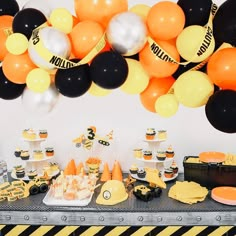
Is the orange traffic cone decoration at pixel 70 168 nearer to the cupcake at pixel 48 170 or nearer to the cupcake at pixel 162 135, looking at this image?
the cupcake at pixel 48 170

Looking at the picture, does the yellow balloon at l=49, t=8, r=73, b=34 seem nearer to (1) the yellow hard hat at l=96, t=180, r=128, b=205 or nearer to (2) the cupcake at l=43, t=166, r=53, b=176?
(1) the yellow hard hat at l=96, t=180, r=128, b=205

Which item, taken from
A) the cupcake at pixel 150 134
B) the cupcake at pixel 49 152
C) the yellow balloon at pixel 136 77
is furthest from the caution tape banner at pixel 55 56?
the cupcake at pixel 49 152

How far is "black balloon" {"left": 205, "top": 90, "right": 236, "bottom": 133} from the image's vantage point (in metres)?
0.92

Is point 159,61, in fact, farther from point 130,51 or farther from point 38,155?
point 38,155

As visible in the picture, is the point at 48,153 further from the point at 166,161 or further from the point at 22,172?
the point at 166,161

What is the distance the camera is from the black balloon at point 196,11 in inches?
39.7

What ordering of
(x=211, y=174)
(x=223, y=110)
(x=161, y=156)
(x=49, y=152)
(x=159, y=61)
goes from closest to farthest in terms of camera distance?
(x=223, y=110) → (x=159, y=61) → (x=211, y=174) → (x=161, y=156) → (x=49, y=152)

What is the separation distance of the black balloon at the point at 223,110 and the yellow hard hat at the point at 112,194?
1.08 meters

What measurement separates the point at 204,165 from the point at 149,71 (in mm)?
A: 1146

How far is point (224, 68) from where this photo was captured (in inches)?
37.1

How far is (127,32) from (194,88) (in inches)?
8.6

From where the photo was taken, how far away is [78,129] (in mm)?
2416

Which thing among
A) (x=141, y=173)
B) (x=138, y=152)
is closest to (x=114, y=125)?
(x=138, y=152)

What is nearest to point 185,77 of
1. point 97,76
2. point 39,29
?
point 97,76
